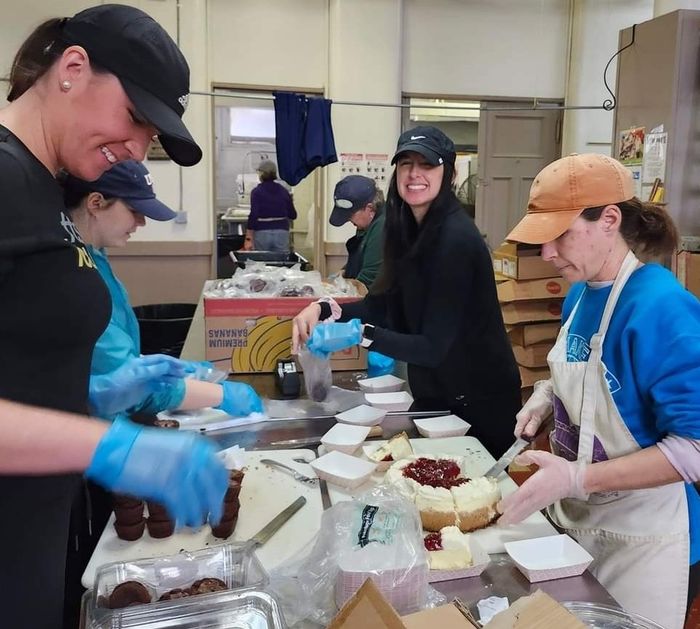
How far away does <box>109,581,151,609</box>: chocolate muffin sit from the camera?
100 cm

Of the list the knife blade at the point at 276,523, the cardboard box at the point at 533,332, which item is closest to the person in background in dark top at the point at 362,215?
the cardboard box at the point at 533,332

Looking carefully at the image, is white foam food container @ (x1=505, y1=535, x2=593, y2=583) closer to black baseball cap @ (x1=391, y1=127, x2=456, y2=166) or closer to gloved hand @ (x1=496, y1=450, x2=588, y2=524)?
gloved hand @ (x1=496, y1=450, x2=588, y2=524)

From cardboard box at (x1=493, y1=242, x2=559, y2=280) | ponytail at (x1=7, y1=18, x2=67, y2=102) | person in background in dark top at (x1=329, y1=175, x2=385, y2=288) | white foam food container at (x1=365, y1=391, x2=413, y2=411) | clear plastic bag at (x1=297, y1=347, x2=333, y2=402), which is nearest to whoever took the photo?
ponytail at (x1=7, y1=18, x2=67, y2=102)

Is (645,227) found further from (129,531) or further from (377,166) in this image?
(377,166)

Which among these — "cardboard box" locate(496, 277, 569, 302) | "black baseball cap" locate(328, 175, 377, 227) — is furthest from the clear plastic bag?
"cardboard box" locate(496, 277, 569, 302)

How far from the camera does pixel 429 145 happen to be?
6.55ft

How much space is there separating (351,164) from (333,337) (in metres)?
3.58

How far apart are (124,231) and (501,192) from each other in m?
4.67

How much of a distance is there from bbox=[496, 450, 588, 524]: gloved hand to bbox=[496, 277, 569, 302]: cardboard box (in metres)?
2.80

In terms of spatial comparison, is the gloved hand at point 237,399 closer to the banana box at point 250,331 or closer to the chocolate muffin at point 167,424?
the chocolate muffin at point 167,424

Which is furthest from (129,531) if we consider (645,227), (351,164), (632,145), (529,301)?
(351,164)

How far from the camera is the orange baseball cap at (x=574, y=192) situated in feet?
4.51

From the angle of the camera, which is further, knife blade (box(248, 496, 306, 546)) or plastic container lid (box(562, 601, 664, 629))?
knife blade (box(248, 496, 306, 546))

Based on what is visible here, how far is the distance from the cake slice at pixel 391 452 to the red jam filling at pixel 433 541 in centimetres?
37
